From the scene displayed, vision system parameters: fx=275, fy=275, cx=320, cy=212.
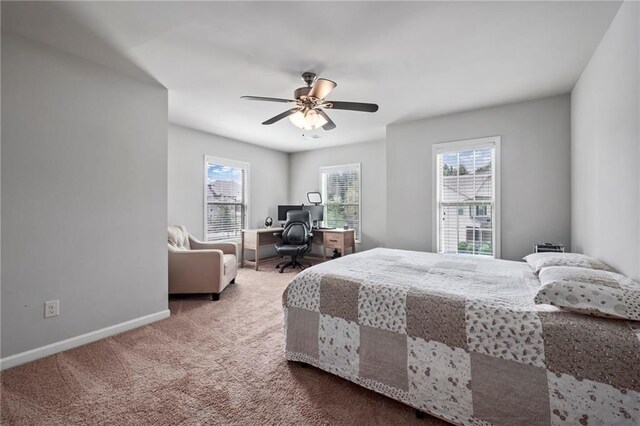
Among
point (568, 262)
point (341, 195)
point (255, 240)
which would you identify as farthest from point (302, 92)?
point (341, 195)

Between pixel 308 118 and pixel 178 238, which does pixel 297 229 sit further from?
pixel 308 118

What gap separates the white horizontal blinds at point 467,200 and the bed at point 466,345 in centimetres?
179

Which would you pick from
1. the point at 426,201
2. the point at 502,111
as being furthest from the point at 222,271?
the point at 502,111

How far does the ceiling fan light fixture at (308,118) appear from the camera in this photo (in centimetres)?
274

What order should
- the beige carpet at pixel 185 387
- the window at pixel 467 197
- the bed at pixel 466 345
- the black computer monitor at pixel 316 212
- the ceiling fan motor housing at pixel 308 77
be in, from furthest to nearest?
the black computer monitor at pixel 316 212, the window at pixel 467 197, the ceiling fan motor housing at pixel 308 77, the beige carpet at pixel 185 387, the bed at pixel 466 345

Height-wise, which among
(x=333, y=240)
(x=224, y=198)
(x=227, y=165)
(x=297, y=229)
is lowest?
(x=333, y=240)

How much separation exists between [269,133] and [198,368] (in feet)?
12.6

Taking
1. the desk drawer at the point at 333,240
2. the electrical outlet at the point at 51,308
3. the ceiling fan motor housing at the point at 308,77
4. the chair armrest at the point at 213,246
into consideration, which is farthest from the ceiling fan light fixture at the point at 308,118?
the desk drawer at the point at 333,240

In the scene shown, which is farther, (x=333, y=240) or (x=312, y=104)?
(x=333, y=240)

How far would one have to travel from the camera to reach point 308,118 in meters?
2.77

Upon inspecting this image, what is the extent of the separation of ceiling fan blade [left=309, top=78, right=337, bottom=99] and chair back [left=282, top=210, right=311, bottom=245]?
2.98m

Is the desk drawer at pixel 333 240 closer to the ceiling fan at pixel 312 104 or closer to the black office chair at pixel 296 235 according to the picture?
the black office chair at pixel 296 235

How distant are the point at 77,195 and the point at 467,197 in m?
4.47

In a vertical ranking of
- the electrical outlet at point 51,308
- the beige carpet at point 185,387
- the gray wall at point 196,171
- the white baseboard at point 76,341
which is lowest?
the beige carpet at point 185,387
